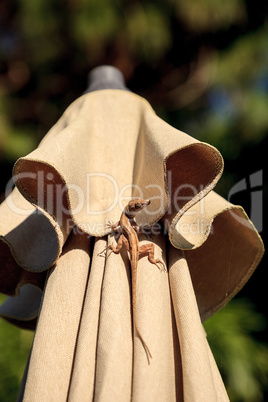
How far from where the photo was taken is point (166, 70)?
12.4ft

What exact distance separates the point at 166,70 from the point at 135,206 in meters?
3.22

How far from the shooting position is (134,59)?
342cm

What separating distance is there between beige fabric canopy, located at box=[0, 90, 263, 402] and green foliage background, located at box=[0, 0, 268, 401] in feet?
5.07

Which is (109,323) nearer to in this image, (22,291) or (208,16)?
(22,291)

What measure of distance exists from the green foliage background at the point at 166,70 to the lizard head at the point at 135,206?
167 cm

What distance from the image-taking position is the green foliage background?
2.92 m

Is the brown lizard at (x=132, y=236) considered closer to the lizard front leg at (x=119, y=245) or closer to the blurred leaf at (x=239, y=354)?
the lizard front leg at (x=119, y=245)

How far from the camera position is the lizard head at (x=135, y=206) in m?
0.88

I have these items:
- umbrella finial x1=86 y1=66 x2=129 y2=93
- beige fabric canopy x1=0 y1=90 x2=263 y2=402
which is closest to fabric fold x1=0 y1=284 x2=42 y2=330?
beige fabric canopy x1=0 y1=90 x2=263 y2=402

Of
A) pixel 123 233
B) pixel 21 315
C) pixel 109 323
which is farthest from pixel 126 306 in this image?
pixel 21 315

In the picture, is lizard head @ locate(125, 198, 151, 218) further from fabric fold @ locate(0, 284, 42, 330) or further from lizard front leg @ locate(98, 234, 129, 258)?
fabric fold @ locate(0, 284, 42, 330)

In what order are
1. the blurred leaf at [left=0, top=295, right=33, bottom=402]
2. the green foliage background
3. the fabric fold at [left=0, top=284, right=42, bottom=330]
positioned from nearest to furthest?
1. the fabric fold at [left=0, top=284, right=42, bottom=330]
2. the blurred leaf at [left=0, top=295, right=33, bottom=402]
3. the green foliage background

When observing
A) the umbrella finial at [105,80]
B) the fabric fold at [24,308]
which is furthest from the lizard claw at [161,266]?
the umbrella finial at [105,80]

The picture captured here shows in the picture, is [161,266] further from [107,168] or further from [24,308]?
[24,308]
